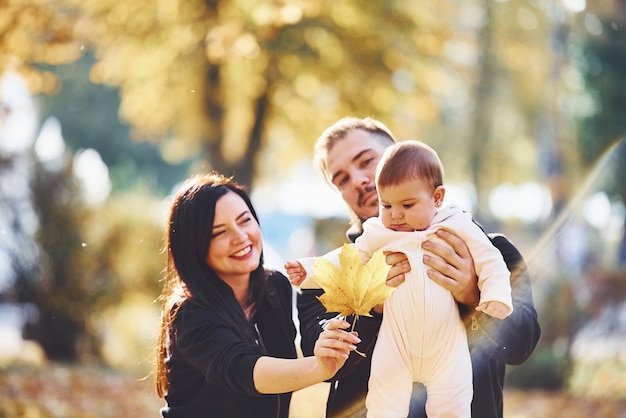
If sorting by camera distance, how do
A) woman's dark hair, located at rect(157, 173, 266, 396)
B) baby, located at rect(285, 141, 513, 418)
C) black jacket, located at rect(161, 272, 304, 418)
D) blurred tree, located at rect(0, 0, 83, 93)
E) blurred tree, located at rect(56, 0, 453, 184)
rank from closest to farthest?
baby, located at rect(285, 141, 513, 418), black jacket, located at rect(161, 272, 304, 418), woman's dark hair, located at rect(157, 173, 266, 396), blurred tree, located at rect(0, 0, 83, 93), blurred tree, located at rect(56, 0, 453, 184)

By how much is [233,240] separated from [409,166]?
0.63m

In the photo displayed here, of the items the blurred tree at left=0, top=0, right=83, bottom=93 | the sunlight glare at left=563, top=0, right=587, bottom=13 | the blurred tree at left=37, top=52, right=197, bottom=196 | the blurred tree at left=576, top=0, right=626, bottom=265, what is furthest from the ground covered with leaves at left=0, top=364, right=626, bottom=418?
the blurred tree at left=37, top=52, right=197, bottom=196

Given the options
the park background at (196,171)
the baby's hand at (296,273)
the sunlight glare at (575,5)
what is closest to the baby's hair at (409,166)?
the baby's hand at (296,273)

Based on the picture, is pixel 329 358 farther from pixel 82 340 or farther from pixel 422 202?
pixel 82 340

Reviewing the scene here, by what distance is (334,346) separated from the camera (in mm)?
2008

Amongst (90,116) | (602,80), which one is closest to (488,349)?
(602,80)

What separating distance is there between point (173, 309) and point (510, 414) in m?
5.50

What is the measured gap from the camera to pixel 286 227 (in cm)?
1997

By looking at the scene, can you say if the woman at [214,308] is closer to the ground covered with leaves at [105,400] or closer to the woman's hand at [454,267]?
the woman's hand at [454,267]

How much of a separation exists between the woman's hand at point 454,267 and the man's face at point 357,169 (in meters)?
0.53

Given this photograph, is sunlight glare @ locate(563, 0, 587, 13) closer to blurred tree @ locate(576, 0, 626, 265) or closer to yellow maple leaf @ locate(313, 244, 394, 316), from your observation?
blurred tree @ locate(576, 0, 626, 265)

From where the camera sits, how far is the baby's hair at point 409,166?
2146 mm

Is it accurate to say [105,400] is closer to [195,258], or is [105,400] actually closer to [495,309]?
[195,258]

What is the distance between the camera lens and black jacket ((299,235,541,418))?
227 centimetres
